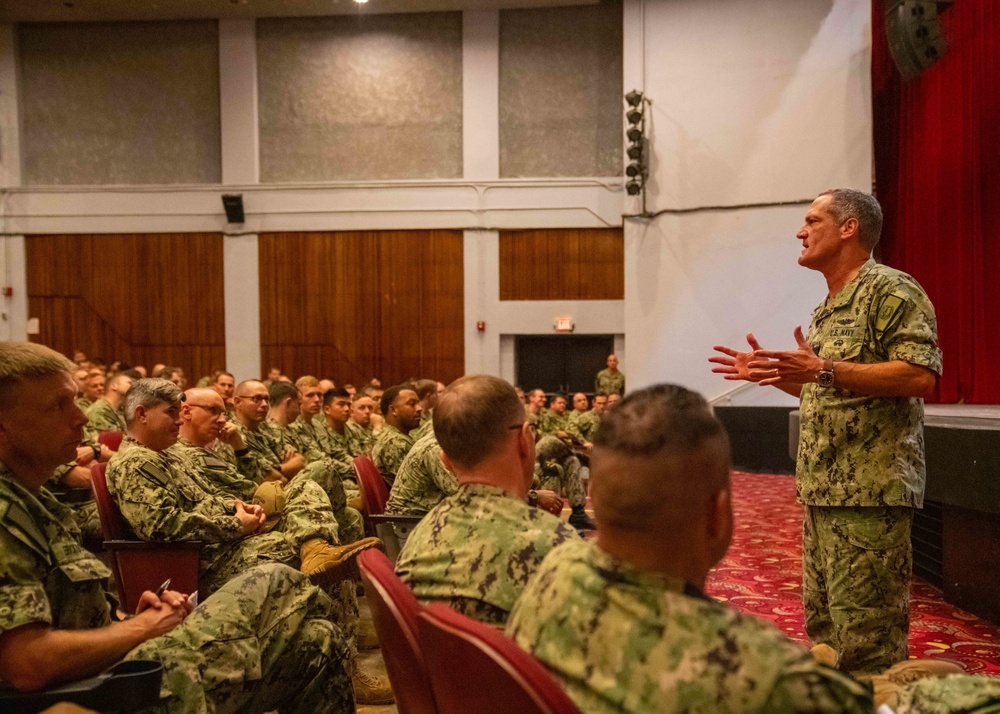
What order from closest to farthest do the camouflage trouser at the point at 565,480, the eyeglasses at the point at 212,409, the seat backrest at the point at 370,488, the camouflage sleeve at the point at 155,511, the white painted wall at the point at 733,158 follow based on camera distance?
the camouflage sleeve at the point at 155,511, the seat backrest at the point at 370,488, the eyeglasses at the point at 212,409, the camouflage trouser at the point at 565,480, the white painted wall at the point at 733,158

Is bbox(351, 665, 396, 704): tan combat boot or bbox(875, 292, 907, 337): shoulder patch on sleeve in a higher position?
bbox(875, 292, 907, 337): shoulder patch on sleeve

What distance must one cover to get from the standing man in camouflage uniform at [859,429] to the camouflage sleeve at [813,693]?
4.27ft

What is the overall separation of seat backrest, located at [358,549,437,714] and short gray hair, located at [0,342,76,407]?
0.74m

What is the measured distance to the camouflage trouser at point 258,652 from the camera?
1790 millimetres

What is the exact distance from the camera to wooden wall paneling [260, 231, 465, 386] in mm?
12359

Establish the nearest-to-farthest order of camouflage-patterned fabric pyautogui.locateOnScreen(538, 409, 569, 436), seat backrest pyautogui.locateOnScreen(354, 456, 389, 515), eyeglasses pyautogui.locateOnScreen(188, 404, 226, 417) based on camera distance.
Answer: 1. seat backrest pyautogui.locateOnScreen(354, 456, 389, 515)
2. eyeglasses pyautogui.locateOnScreen(188, 404, 226, 417)
3. camouflage-patterned fabric pyautogui.locateOnScreen(538, 409, 569, 436)

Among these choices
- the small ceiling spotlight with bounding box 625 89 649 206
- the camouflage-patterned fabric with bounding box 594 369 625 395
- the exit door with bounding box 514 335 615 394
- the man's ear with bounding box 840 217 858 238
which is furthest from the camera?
the exit door with bounding box 514 335 615 394

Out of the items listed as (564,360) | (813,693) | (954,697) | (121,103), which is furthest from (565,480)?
(121,103)

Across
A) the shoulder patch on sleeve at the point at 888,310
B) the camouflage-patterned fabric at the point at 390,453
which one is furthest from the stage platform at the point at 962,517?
the camouflage-patterned fabric at the point at 390,453

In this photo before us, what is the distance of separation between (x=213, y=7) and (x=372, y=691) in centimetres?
1152

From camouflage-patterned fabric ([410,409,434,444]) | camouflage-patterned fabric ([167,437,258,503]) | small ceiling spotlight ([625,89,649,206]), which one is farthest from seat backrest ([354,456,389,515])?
small ceiling spotlight ([625,89,649,206])

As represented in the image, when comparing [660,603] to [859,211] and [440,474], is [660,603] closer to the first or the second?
[859,211]

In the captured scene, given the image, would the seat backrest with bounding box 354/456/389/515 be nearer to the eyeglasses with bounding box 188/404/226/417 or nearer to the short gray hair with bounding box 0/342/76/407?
the eyeglasses with bounding box 188/404/226/417

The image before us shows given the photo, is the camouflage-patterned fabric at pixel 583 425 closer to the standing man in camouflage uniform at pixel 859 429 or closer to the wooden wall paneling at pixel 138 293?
the wooden wall paneling at pixel 138 293
